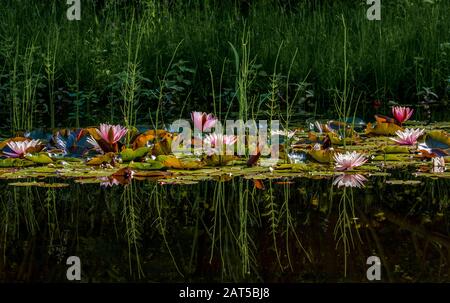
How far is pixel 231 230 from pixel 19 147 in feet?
5.15

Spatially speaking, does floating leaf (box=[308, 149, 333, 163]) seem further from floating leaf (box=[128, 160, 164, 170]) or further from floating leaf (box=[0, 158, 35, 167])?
floating leaf (box=[0, 158, 35, 167])

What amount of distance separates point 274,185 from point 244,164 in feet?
1.32

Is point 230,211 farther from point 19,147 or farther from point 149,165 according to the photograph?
point 19,147

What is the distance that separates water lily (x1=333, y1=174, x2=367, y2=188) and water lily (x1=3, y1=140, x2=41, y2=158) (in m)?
1.52

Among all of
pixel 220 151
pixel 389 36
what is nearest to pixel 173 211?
pixel 220 151

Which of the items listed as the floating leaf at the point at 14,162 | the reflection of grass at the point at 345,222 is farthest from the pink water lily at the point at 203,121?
the reflection of grass at the point at 345,222

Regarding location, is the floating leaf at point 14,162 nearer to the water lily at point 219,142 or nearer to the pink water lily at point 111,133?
the pink water lily at point 111,133

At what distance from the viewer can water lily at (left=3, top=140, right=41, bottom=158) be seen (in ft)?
13.5

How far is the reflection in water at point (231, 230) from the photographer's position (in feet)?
7.96

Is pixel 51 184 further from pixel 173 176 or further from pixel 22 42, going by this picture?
pixel 22 42

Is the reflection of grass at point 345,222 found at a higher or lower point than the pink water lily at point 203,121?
lower

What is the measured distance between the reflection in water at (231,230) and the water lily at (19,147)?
38cm

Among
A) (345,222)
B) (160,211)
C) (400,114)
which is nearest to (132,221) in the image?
(160,211)

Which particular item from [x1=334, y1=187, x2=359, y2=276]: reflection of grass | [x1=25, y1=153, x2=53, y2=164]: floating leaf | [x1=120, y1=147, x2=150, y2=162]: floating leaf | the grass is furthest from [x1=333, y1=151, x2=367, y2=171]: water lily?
the grass
